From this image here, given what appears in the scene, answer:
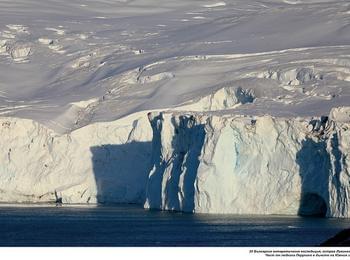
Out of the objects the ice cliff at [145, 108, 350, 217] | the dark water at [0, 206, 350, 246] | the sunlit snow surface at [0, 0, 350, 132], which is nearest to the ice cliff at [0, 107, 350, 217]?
the ice cliff at [145, 108, 350, 217]

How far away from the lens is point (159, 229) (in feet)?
156

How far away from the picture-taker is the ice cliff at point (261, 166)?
50.4 metres

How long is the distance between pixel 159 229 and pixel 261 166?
5624mm

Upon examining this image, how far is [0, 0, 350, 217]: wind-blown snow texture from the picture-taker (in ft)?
168

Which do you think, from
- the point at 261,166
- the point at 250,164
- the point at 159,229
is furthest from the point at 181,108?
the point at 159,229

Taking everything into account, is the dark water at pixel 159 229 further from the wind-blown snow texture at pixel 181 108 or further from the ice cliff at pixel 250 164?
the wind-blown snow texture at pixel 181 108

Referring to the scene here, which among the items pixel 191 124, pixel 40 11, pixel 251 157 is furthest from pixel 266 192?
pixel 40 11

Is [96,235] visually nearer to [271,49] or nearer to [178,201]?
[178,201]

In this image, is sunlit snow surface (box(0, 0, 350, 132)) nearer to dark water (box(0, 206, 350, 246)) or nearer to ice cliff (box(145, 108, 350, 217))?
ice cliff (box(145, 108, 350, 217))

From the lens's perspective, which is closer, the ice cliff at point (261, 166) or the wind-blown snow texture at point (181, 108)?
the ice cliff at point (261, 166)

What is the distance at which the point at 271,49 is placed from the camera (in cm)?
8275

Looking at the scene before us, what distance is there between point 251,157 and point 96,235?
809cm

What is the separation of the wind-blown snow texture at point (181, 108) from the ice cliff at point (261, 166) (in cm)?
5

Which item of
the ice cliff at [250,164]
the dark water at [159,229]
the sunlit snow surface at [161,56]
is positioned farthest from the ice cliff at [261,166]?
the sunlit snow surface at [161,56]
